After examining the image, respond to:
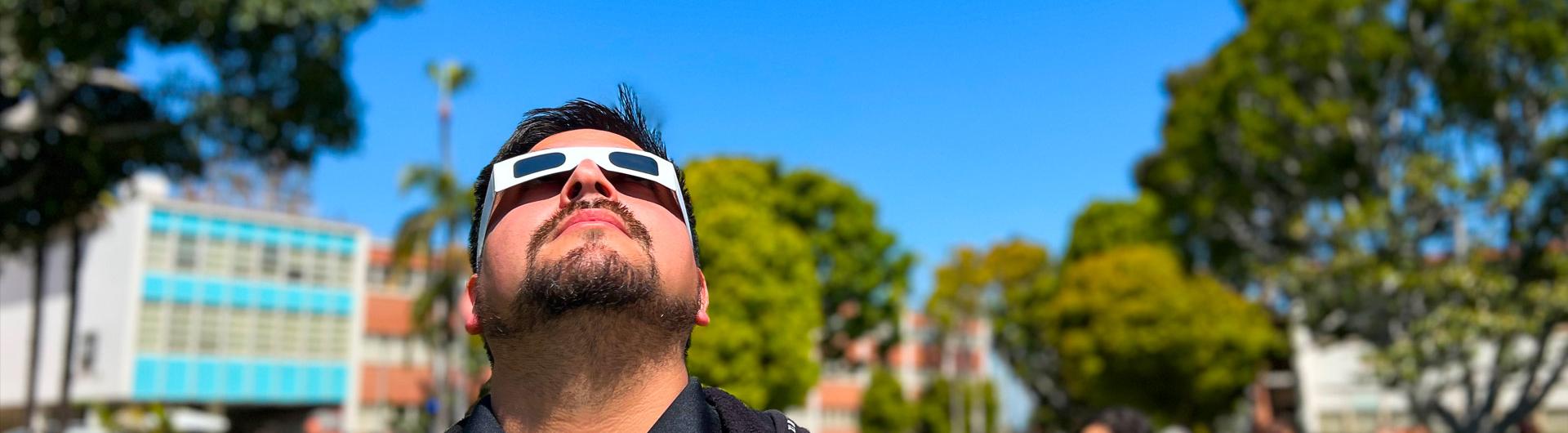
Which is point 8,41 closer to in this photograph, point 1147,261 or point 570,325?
point 570,325

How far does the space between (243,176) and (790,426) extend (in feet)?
139

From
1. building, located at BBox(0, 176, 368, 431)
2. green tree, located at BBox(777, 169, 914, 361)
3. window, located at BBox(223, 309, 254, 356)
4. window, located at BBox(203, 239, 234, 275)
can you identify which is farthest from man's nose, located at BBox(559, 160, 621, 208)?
window, located at BBox(223, 309, 254, 356)

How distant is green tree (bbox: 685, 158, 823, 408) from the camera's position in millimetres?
26953

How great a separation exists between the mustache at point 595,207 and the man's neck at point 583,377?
0.10 metres

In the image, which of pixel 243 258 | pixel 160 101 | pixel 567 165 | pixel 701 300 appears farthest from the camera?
pixel 243 258

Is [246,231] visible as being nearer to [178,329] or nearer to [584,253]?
[178,329]

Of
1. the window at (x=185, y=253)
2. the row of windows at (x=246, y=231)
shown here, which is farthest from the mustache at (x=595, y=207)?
the window at (x=185, y=253)

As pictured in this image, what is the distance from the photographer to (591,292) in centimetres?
153

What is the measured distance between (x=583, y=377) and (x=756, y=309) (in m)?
26.8

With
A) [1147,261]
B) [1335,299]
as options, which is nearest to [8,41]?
[1335,299]

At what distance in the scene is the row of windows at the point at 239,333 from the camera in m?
40.9

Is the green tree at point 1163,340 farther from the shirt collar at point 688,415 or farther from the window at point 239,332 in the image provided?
the shirt collar at point 688,415

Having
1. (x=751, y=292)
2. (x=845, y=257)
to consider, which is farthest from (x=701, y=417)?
(x=845, y=257)

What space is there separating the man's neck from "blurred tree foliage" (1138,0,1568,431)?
2039cm
